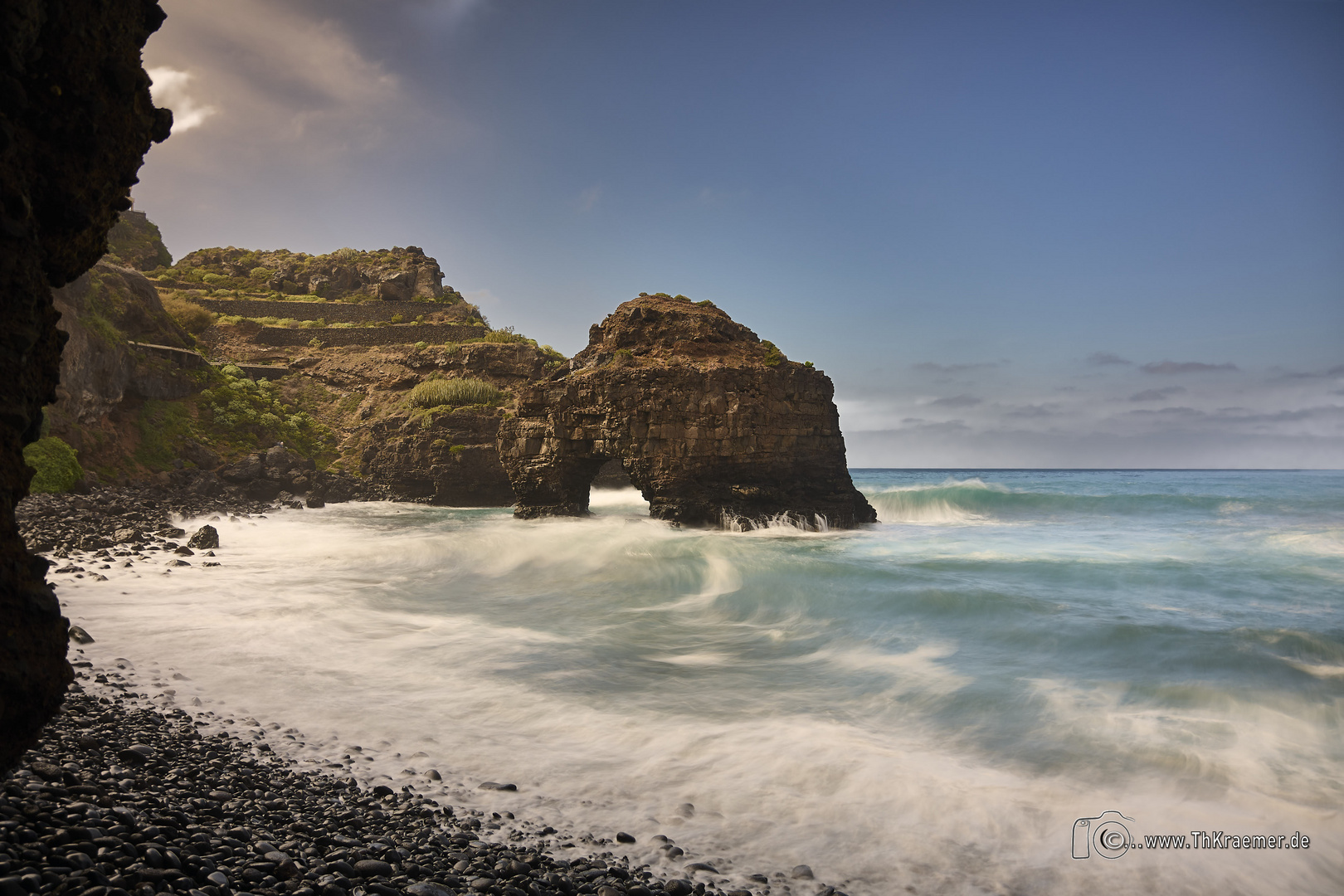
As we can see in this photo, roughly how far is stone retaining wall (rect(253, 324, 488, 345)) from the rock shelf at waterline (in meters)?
41.7

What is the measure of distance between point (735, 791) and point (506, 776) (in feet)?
6.16

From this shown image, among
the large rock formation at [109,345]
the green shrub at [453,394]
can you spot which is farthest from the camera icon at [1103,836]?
the green shrub at [453,394]

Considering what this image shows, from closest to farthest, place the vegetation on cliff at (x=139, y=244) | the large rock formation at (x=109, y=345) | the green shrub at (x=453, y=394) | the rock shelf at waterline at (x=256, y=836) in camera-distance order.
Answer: the rock shelf at waterline at (x=256, y=836) < the large rock formation at (x=109, y=345) < the green shrub at (x=453, y=394) < the vegetation on cliff at (x=139, y=244)

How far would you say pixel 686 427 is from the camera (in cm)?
2239

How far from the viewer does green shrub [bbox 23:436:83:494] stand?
1842 centimetres

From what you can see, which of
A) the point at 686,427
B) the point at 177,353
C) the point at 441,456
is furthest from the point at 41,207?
the point at 177,353

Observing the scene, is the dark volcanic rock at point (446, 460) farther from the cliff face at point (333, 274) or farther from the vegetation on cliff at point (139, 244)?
the vegetation on cliff at point (139, 244)

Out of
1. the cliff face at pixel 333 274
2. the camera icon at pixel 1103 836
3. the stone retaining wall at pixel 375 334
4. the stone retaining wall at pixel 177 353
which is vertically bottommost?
the camera icon at pixel 1103 836

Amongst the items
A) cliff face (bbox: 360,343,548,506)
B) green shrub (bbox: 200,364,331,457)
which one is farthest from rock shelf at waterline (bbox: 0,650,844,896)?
green shrub (bbox: 200,364,331,457)

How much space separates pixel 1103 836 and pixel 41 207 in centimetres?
741

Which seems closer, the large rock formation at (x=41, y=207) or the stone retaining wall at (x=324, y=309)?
the large rock formation at (x=41, y=207)

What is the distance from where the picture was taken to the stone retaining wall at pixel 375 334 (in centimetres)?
4356

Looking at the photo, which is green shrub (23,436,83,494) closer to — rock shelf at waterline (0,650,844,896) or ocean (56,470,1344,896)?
ocean (56,470,1344,896)

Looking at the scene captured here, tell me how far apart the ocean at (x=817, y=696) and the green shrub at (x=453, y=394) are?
18.0 metres
